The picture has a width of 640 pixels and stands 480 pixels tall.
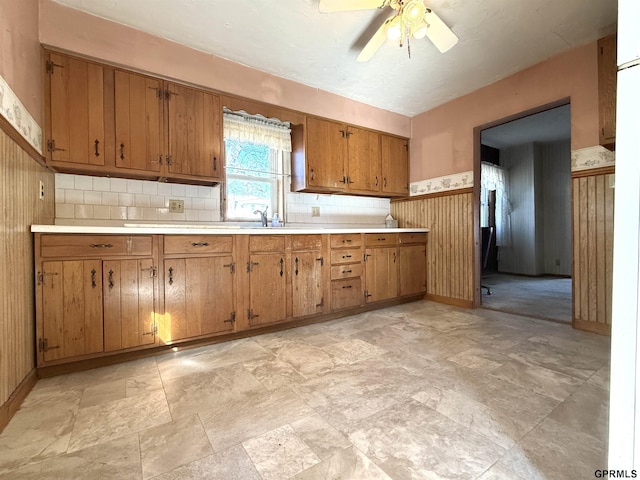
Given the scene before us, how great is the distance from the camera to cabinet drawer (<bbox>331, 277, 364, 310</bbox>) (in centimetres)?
301

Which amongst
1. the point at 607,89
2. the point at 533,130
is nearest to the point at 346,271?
the point at 607,89

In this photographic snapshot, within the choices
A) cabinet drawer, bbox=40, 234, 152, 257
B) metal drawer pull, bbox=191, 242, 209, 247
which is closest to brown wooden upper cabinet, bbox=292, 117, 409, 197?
metal drawer pull, bbox=191, 242, 209, 247

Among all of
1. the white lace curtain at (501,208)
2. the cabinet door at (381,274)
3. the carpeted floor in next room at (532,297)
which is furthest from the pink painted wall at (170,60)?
the white lace curtain at (501,208)

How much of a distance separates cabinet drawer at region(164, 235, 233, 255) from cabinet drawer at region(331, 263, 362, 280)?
114 cm

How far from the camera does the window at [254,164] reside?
9.75 ft

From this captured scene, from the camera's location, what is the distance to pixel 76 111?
2092 millimetres

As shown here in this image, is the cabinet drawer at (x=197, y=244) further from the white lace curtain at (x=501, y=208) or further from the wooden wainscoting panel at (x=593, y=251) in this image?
the white lace curtain at (x=501, y=208)

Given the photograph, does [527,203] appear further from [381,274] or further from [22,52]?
[22,52]

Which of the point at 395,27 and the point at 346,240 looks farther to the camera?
the point at 346,240

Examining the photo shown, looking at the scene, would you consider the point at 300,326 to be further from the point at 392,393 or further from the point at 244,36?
the point at 244,36

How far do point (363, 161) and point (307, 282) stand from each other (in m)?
1.80

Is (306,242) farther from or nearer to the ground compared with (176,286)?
farther from the ground

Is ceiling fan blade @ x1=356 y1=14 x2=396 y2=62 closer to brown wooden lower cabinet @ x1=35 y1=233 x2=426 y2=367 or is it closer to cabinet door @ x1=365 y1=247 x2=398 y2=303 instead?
brown wooden lower cabinet @ x1=35 y1=233 x2=426 y2=367

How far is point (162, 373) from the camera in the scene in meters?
1.84
